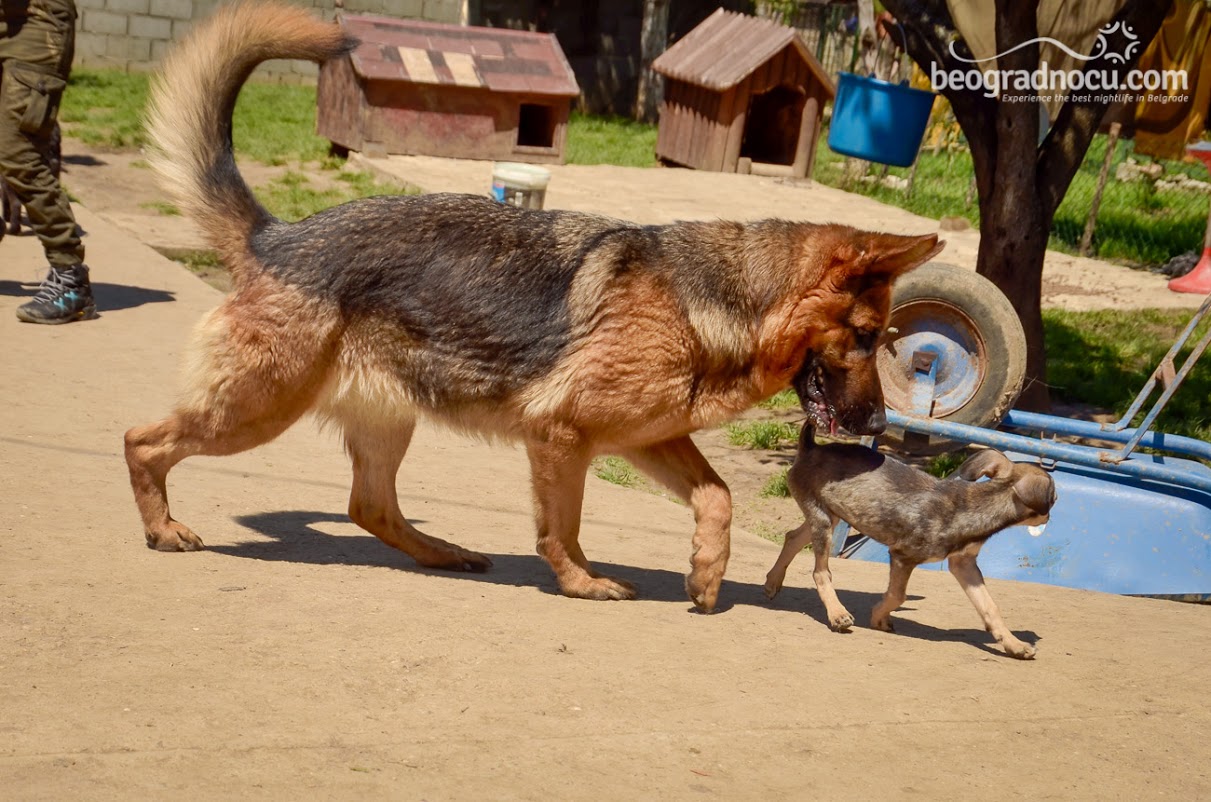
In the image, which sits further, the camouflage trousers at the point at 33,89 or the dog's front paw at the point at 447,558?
the camouflage trousers at the point at 33,89

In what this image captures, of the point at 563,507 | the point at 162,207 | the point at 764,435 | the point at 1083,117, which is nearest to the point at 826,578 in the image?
the point at 563,507

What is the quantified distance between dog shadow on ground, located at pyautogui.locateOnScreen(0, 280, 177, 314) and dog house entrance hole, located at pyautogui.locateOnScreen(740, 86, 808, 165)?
1200cm

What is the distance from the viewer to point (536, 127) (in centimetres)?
1905

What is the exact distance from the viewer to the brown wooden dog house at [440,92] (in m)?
17.2

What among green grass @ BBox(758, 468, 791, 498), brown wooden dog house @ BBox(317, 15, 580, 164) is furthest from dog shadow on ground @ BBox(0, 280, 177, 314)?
brown wooden dog house @ BBox(317, 15, 580, 164)

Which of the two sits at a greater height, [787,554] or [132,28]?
[132,28]

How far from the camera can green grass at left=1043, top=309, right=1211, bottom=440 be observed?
9411 millimetres

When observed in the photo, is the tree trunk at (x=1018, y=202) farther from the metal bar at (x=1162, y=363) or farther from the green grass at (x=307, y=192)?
the green grass at (x=307, y=192)

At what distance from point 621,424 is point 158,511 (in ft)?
6.01

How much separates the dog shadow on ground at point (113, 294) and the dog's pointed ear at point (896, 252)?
6.18m

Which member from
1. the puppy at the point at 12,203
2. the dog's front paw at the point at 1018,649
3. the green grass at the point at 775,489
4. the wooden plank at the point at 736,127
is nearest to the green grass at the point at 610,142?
the wooden plank at the point at 736,127

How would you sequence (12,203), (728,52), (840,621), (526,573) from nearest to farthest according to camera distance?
(840,621)
(526,573)
(12,203)
(728,52)

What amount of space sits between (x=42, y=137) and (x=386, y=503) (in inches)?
177

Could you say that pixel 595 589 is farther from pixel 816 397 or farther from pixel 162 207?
pixel 162 207
